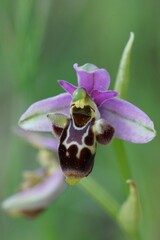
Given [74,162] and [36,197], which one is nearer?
[74,162]

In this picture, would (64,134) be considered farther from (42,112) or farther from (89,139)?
(42,112)

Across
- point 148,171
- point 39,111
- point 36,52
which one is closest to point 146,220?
point 148,171

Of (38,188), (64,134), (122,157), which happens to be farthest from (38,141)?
(64,134)

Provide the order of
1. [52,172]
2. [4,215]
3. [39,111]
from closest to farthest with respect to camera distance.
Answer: [39,111], [52,172], [4,215]

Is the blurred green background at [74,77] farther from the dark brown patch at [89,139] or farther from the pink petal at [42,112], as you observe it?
the dark brown patch at [89,139]

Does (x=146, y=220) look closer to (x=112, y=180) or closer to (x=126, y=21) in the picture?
(x=112, y=180)

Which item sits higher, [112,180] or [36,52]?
[36,52]

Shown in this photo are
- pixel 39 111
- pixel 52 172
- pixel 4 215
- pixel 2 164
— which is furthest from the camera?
pixel 2 164

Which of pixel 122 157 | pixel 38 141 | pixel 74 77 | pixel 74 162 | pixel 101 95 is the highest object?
pixel 101 95
